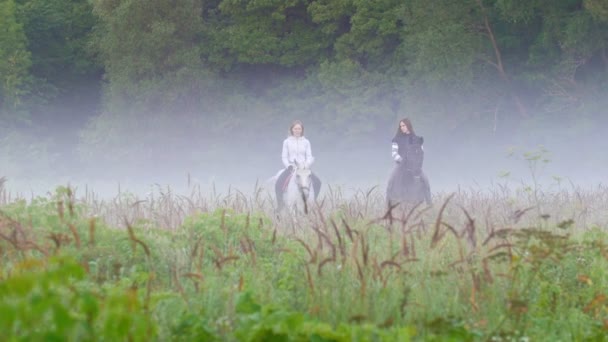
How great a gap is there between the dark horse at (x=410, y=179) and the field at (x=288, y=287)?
9.24 metres

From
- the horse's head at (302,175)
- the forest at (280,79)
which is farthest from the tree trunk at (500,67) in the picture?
the horse's head at (302,175)

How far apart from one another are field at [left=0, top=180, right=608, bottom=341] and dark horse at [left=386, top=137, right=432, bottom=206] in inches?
364

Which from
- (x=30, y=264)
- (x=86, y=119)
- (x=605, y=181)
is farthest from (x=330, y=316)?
(x=86, y=119)

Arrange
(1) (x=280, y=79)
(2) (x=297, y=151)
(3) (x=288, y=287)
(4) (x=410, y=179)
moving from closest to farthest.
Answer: (3) (x=288, y=287) < (4) (x=410, y=179) < (2) (x=297, y=151) < (1) (x=280, y=79)

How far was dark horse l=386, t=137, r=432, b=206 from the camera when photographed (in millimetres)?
18688

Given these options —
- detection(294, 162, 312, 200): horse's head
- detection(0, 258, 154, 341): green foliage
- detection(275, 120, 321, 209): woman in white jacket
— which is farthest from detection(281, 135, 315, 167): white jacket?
detection(0, 258, 154, 341): green foliage

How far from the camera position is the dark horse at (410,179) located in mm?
18688

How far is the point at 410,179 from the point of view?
18844mm

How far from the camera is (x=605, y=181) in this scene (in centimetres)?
3950

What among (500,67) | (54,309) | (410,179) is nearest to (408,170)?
(410,179)

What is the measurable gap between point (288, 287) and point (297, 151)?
12.5 m

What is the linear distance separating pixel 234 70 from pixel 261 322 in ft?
156

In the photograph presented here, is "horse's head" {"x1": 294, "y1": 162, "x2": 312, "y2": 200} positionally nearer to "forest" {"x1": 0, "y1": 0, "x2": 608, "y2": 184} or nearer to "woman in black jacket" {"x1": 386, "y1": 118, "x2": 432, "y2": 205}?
"woman in black jacket" {"x1": 386, "y1": 118, "x2": 432, "y2": 205}

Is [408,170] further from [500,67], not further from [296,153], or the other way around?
[500,67]
